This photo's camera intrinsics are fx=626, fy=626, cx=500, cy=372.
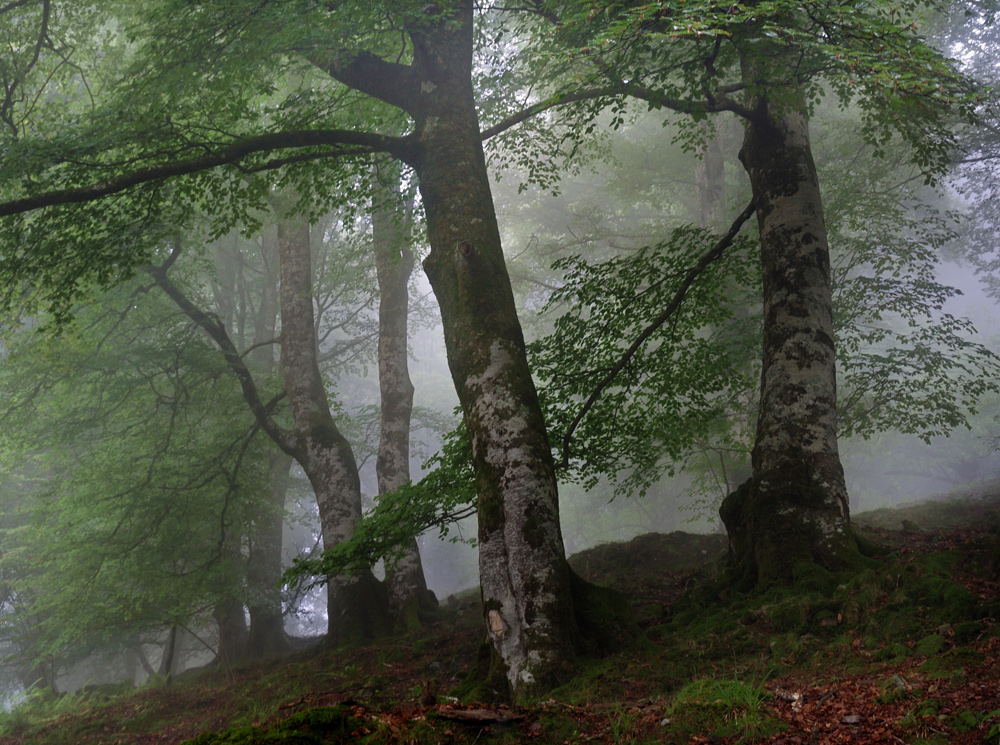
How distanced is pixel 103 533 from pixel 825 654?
1210 cm

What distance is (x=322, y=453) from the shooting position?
10789 millimetres

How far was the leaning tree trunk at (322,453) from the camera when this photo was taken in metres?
10.2

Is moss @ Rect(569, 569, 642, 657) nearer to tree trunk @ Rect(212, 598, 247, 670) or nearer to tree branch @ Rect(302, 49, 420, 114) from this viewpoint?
tree branch @ Rect(302, 49, 420, 114)

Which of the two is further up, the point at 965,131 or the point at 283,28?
the point at 965,131

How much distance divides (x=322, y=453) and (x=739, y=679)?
8.23 meters

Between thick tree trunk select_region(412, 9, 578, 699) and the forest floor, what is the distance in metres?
0.52

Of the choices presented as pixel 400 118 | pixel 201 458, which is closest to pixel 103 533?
pixel 201 458

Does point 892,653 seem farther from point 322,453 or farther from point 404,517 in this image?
point 322,453

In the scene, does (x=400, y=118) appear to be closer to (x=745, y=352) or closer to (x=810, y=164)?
(x=810, y=164)

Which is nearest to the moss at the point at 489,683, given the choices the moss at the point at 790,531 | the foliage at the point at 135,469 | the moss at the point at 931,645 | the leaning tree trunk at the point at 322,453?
the moss at the point at 931,645

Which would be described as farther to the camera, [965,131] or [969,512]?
[965,131]

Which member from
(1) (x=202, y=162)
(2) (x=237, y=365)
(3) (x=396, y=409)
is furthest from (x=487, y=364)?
(2) (x=237, y=365)

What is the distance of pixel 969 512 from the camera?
12523 millimetres

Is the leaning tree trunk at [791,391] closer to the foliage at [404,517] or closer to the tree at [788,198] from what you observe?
the tree at [788,198]
